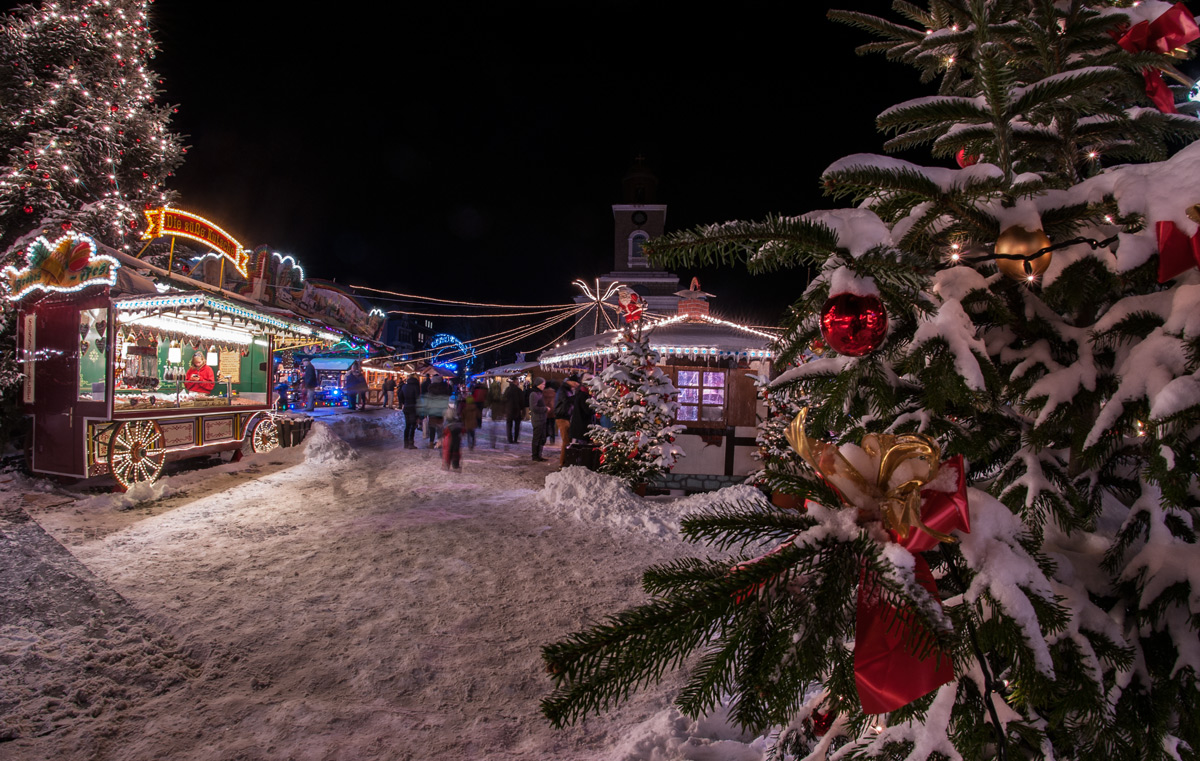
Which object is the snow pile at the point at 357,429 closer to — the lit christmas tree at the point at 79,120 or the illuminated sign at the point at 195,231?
the illuminated sign at the point at 195,231

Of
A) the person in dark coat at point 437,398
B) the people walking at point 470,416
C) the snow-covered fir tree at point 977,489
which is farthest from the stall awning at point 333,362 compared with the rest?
the snow-covered fir tree at point 977,489

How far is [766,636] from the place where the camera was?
934 millimetres

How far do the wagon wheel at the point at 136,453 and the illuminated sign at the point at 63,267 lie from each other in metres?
2.30

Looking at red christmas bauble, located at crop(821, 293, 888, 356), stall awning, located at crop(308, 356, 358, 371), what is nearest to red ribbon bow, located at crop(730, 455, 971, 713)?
red christmas bauble, located at crop(821, 293, 888, 356)

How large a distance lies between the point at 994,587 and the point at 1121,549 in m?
0.55

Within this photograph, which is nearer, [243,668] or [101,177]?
[243,668]

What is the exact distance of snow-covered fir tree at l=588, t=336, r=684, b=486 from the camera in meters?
9.71

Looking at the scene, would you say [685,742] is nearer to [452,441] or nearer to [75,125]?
[452,441]

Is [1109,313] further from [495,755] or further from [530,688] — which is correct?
[530,688]

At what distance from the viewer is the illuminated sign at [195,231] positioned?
1054 cm

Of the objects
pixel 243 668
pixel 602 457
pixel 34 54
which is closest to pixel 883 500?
pixel 243 668

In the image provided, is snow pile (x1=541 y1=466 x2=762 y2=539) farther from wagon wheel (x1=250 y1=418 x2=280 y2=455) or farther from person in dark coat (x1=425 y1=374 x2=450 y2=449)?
wagon wheel (x1=250 y1=418 x2=280 y2=455)

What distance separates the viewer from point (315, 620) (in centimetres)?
461

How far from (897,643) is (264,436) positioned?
1448cm
